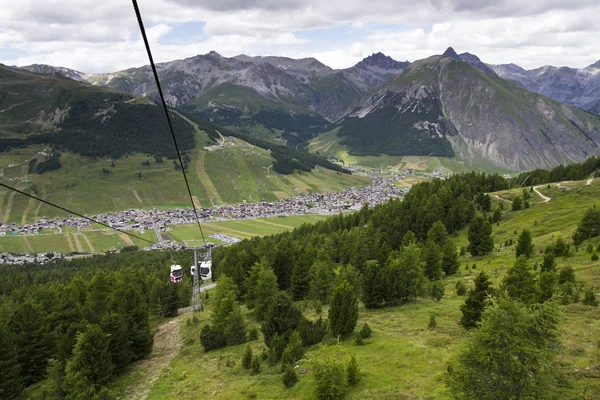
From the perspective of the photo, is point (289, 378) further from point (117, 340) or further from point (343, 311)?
point (117, 340)

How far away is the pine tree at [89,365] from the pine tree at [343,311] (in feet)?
96.0

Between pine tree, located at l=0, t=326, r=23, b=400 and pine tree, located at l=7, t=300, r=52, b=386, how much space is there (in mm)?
6411

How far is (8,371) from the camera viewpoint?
47219mm

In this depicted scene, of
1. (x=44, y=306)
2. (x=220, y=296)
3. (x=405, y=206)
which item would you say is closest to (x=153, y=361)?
(x=220, y=296)

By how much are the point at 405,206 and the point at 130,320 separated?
107382 mm

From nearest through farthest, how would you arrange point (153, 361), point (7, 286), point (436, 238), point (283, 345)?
point (283, 345) < point (153, 361) < point (436, 238) < point (7, 286)

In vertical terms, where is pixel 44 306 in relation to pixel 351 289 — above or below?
below

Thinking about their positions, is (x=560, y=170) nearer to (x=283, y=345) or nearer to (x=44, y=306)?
(x=283, y=345)

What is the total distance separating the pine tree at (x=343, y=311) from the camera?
4481 cm

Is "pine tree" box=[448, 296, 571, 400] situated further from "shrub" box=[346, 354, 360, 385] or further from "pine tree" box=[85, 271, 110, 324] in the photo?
"pine tree" box=[85, 271, 110, 324]

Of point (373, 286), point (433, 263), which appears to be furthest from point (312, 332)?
point (433, 263)

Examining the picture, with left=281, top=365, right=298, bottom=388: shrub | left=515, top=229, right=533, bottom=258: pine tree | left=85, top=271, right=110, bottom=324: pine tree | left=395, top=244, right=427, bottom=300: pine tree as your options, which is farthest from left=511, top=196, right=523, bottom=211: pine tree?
left=85, top=271, right=110, bottom=324: pine tree

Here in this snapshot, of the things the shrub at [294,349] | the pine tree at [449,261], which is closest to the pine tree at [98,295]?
Answer: the shrub at [294,349]

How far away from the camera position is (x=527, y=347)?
1858 cm
